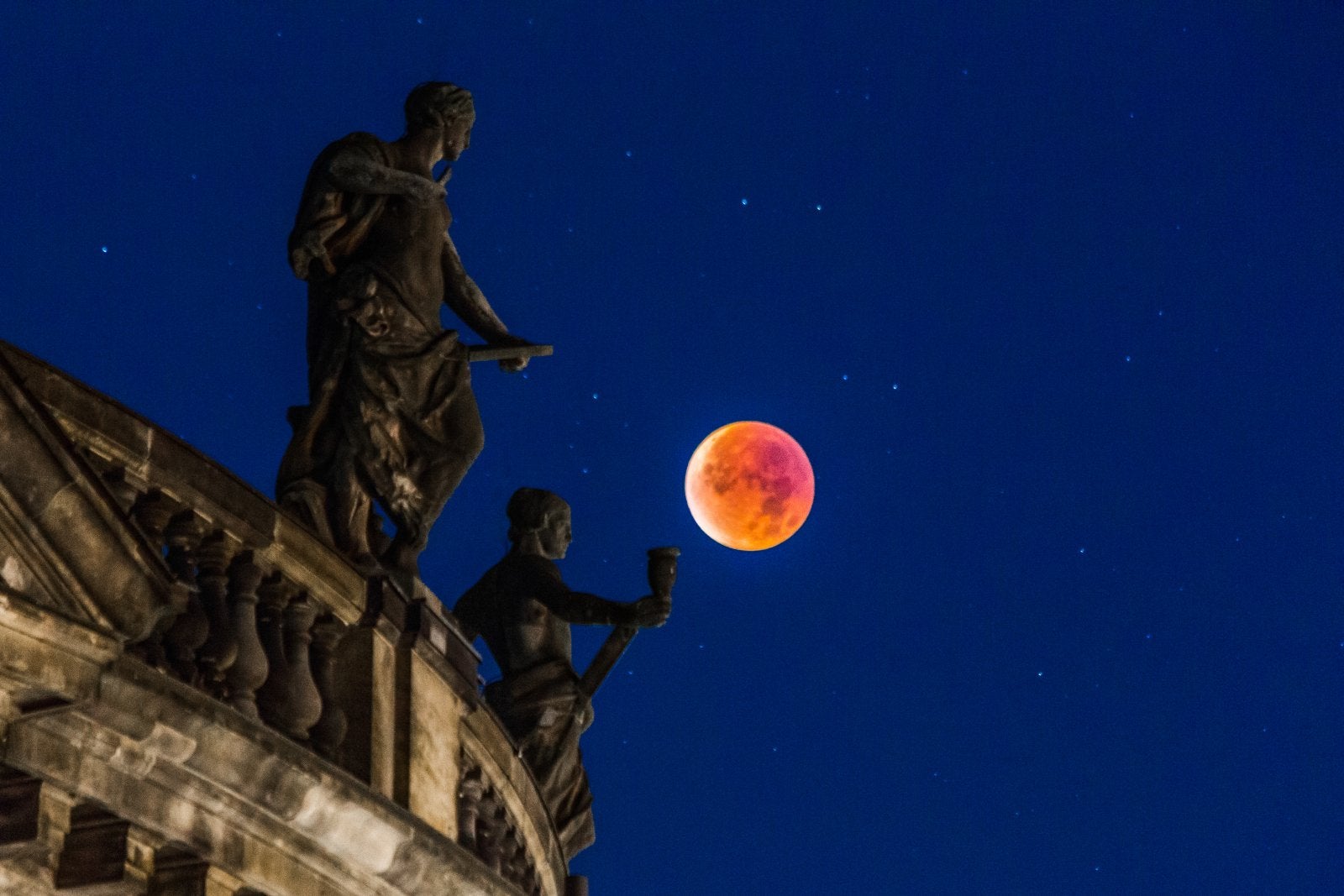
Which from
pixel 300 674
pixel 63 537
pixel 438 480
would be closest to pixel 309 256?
pixel 438 480

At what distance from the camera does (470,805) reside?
44.4 ft

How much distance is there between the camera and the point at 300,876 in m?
11.7

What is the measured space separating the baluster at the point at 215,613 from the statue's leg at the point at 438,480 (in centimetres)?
211

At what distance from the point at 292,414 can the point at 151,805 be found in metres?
3.63

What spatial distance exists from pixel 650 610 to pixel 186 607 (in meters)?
4.23

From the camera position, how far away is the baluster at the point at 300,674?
11883mm

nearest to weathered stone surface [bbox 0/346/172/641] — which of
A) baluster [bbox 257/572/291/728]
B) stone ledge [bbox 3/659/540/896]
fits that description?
stone ledge [bbox 3/659/540/896]

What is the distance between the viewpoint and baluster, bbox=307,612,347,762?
12133 millimetres

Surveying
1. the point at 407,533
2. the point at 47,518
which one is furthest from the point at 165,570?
the point at 407,533

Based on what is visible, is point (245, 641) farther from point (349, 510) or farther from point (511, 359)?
point (511, 359)

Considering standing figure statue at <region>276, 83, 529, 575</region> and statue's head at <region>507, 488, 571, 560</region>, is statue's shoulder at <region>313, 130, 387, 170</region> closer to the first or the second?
standing figure statue at <region>276, 83, 529, 575</region>

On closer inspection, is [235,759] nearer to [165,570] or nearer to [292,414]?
[165,570]

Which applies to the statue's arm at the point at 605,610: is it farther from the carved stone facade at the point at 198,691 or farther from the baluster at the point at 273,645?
the baluster at the point at 273,645

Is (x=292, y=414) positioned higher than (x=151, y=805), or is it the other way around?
(x=292, y=414)
